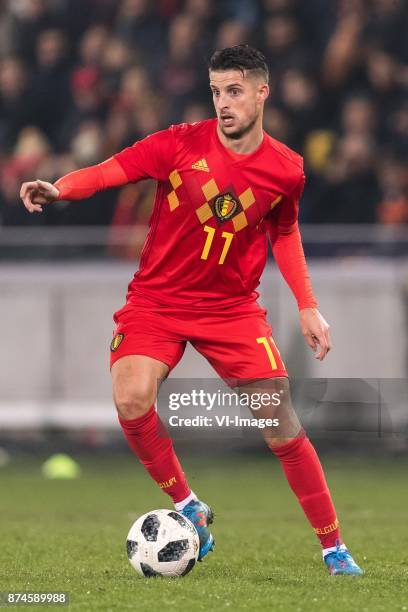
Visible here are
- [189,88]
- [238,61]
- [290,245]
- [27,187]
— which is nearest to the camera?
[27,187]

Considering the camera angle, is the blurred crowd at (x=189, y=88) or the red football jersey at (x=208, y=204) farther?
the blurred crowd at (x=189, y=88)

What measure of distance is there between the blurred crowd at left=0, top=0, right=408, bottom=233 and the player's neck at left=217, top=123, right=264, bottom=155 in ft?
17.7

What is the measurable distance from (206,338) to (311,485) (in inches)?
30.9

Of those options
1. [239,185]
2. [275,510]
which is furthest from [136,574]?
[275,510]

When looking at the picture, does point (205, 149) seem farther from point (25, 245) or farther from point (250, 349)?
point (25, 245)

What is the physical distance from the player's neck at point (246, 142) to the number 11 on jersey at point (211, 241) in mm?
→ 356

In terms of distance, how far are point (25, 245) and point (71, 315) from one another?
68cm

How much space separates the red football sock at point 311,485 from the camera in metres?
6.03

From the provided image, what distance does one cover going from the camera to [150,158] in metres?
6.11

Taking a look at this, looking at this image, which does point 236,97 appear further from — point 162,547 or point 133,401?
point 162,547

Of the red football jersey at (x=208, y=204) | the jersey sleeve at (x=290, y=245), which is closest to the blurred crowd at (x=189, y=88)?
the jersey sleeve at (x=290, y=245)

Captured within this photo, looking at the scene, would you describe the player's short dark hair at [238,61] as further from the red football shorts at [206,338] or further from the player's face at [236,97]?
the red football shorts at [206,338]

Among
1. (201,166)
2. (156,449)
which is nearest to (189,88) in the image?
(201,166)

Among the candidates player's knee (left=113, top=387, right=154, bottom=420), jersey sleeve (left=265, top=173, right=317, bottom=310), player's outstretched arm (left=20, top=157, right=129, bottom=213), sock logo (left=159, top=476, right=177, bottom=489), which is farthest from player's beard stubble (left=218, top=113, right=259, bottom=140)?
sock logo (left=159, top=476, right=177, bottom=489)
